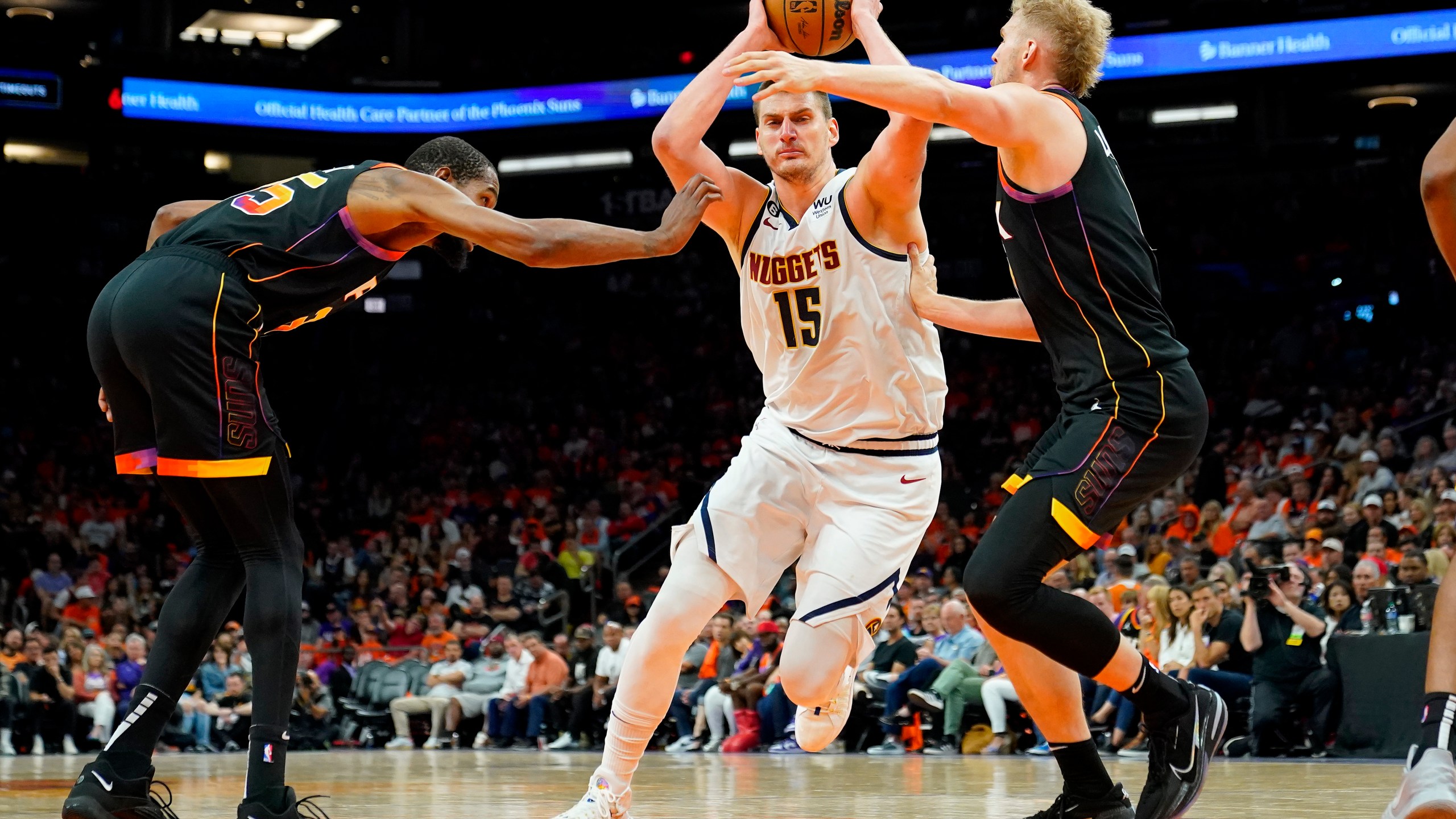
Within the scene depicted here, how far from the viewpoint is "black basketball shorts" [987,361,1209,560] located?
4.06m

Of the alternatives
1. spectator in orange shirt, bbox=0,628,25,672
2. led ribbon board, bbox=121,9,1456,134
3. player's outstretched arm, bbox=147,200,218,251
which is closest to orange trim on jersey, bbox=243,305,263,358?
player's outstretched arm, bbox=147,200,218,251

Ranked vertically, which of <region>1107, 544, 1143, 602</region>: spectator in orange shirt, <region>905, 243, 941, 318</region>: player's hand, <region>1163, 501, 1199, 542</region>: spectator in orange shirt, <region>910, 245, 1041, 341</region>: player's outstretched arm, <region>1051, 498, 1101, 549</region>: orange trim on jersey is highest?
<region>905, 243, 941, 318</region>: player's hand

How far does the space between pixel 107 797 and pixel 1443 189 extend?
3961mm

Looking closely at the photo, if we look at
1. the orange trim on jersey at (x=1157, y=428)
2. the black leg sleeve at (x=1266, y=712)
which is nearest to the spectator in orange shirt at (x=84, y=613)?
the black leg sleeve at (x=1266, y=712)

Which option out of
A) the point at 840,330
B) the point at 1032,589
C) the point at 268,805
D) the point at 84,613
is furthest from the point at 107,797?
the point at 84,613

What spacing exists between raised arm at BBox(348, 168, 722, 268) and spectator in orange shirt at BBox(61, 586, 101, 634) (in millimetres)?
14172

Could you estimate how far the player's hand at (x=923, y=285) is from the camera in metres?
4.64


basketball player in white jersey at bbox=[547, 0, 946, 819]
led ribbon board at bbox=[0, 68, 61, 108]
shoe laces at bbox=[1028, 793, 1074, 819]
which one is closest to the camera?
shoe laces at bbox=[1028, 793, 1074, 819]

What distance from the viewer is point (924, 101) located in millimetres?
3850

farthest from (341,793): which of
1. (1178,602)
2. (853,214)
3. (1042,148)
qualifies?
(1178,602)

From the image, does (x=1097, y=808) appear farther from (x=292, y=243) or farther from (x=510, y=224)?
(x=292, y=243)

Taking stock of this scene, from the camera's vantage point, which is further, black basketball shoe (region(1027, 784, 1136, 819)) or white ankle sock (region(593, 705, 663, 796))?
white ankle sock (region(593, 705, 663, 796))

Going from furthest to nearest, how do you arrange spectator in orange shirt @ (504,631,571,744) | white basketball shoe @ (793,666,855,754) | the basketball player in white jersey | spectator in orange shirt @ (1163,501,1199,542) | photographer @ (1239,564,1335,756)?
spectator in orange shirt @ (504,631,571,744)
spectator in orange shirt @ (1163,501,1199,542)
photographer @ (1239,564,1335,756)
white basketball shoe @ (793,666,855,754)
the basketball player in white jersey

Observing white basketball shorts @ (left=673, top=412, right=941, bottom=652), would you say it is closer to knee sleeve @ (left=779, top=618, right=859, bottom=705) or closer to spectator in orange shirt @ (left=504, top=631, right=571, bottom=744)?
knee sleeve @ (left=779, top=618, right=859, bottom=705)
